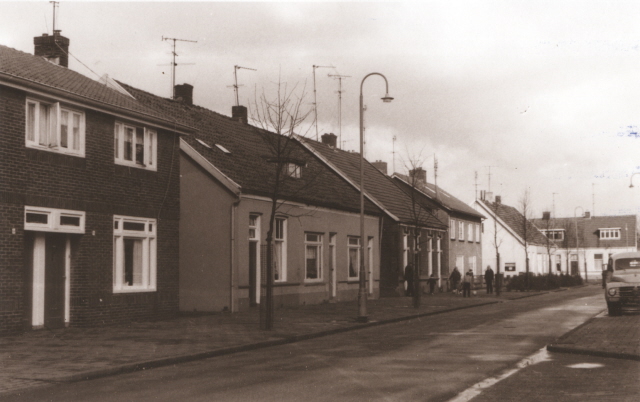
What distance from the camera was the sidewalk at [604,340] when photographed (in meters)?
13.9

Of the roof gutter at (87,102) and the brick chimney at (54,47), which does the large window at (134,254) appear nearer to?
the roof gutter at (87,102)

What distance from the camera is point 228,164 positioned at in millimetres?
26844

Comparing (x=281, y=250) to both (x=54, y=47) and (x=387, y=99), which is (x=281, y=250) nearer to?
(x=387, y=99)

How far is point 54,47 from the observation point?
→ 25.0m

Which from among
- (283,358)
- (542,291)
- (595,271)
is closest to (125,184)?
(283,358)

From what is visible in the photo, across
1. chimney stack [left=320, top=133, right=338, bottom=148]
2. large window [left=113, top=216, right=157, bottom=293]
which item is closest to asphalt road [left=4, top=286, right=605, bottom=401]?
large window [left=113, top=216, right=157, bottom=293]

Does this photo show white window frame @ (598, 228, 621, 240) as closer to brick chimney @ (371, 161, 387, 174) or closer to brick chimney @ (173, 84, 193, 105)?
brick chimney @ (371, 161, 387, 174)

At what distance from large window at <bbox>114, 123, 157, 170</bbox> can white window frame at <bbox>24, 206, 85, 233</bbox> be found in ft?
7.50

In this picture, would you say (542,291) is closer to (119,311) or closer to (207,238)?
(207,238)

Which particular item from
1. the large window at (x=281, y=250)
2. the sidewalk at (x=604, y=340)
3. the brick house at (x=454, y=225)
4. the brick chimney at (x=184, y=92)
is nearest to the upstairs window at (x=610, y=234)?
the brick house at (x=454, y=225)

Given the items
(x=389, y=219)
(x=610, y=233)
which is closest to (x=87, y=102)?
(x=389, y=219)

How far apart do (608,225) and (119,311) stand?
82.1 meters

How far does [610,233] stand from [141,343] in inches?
3346

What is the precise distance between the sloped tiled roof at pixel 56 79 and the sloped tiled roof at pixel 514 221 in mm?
53121
